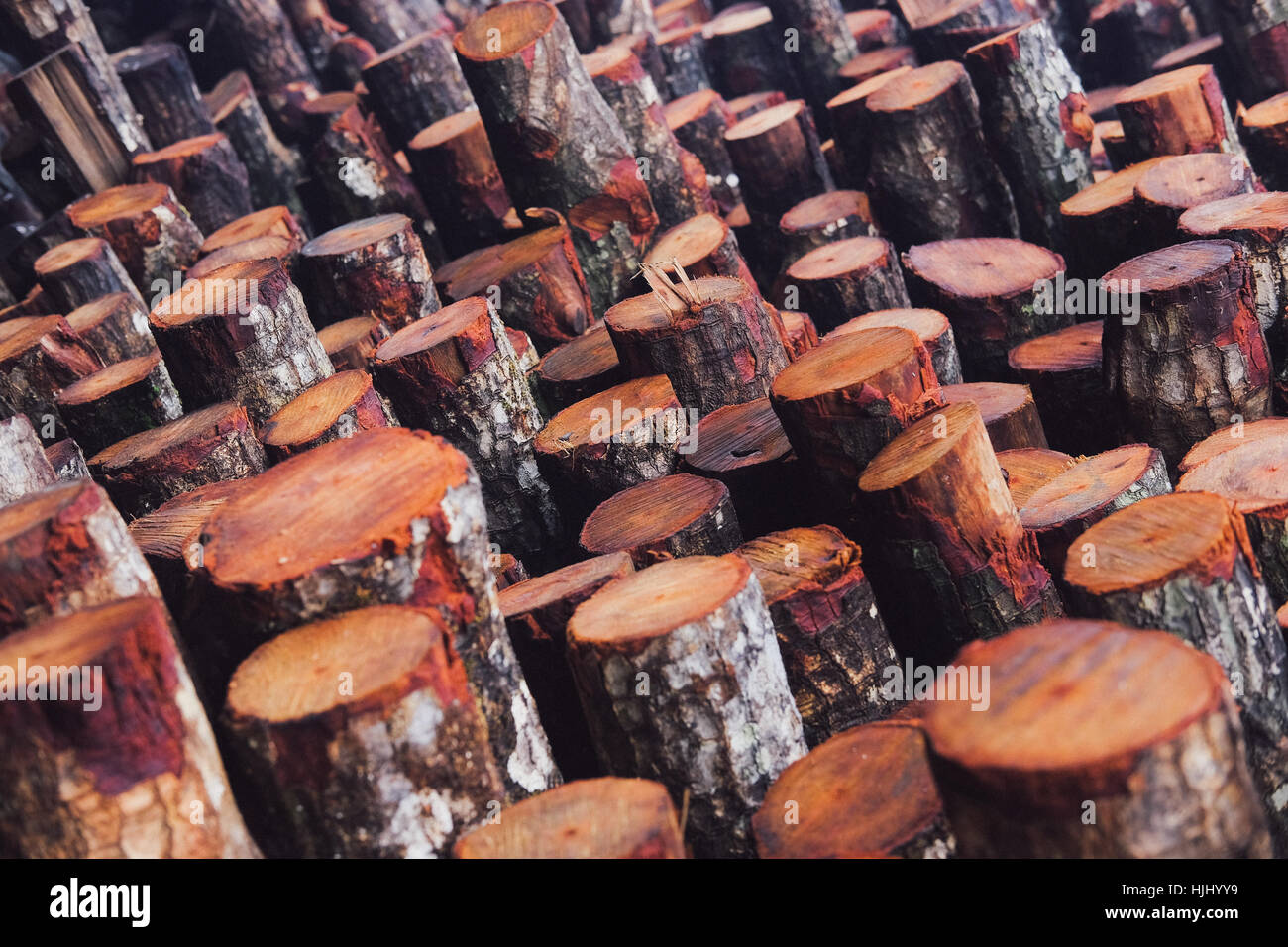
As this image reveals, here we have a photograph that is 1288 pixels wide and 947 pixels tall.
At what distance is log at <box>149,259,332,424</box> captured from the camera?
430 centimetres

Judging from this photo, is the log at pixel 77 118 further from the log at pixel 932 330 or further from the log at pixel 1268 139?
the log at pixel 1268 139

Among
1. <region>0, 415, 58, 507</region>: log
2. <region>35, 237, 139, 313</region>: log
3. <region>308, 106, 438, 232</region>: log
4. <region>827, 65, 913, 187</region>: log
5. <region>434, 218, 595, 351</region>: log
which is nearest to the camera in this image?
<region>0, 415, 58, 507</region>: log

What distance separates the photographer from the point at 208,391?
4.39m

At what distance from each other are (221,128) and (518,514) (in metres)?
4.04

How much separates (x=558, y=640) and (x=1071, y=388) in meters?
2.25

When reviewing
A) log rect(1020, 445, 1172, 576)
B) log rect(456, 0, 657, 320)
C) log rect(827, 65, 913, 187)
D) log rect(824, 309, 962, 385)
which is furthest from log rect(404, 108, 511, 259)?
log rect(1020, 445, 1172, 576)

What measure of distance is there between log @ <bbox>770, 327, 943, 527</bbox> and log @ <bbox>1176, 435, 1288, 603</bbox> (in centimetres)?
79

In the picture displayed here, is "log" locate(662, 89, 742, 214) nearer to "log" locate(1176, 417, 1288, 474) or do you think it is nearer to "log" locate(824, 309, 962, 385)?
"log" locate(824, 309, 962, 385)

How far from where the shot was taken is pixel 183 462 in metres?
3.98

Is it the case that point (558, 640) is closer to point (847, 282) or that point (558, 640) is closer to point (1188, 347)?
point (1188, 347)

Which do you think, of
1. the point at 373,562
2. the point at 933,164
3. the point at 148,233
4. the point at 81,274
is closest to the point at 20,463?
the point at 373,562

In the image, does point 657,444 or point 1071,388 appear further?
point 1071,388

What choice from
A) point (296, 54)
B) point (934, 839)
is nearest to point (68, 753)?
point (934, 839)
